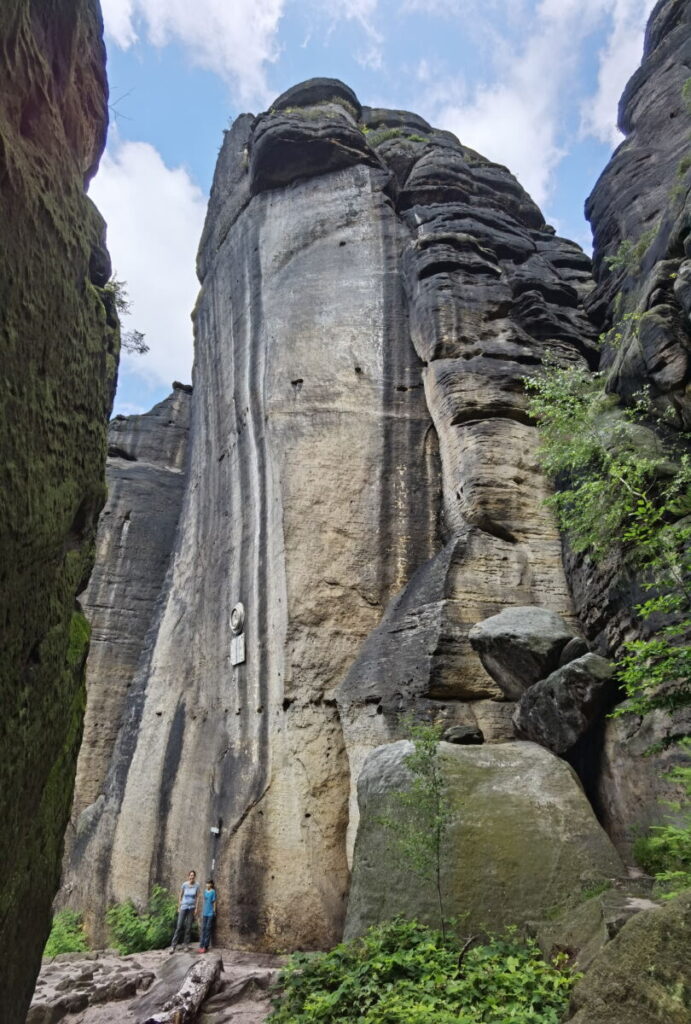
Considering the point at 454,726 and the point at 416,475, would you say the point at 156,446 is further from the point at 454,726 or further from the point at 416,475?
the point at 454,726

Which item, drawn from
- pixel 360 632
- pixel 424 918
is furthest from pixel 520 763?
pixel 360 632

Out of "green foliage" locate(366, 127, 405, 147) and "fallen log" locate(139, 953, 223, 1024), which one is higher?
"green foliage" locate(366, 127, 405, 147)

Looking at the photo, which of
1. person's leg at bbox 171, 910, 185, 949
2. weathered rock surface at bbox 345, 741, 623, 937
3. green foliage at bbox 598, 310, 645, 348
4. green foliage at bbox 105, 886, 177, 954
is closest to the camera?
weathered rock surface at bbox 345, 741, 623, 937

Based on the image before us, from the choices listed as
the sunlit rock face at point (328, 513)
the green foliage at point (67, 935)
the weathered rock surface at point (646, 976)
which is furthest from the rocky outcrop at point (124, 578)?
the weathered rock surface at point (646, 976)

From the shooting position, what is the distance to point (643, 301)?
10.3 meters

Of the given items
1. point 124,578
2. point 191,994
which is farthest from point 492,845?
point 124,578

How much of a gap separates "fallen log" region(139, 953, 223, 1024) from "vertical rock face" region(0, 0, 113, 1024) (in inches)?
189

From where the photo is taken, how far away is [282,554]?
12914mm

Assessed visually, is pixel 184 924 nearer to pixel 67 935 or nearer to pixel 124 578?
pixel 67 935

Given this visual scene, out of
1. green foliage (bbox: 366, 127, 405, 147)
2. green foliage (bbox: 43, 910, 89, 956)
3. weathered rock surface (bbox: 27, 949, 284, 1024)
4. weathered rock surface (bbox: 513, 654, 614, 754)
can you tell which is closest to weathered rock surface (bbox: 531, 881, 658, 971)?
weathered rock surface (bbox: 513, 654, 614, 754)

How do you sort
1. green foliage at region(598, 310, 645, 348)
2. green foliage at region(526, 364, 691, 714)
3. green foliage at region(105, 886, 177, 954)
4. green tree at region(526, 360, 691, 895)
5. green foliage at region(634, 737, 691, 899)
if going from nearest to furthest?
green foliage at region(634, 737, 691, 899), green tree at region(526, 360, 691, 895), green foliage at region(526, 364, 691, 714), green foliage at region(598, 310, 645, 348), green foliage at region(105, 886, 177, 954)

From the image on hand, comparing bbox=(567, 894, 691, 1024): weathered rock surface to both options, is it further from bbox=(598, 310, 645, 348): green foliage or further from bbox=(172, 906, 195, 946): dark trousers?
bbox=(172, 906, 195, 946): dark trousers

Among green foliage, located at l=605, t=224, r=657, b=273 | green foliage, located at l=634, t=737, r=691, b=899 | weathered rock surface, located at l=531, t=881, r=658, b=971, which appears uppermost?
green foliage, located at l=605, t=224, r=657, b=273

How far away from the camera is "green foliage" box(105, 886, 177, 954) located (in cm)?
1129
